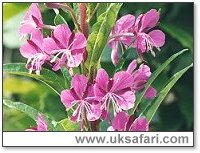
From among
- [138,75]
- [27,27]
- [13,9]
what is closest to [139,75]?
[138,75]

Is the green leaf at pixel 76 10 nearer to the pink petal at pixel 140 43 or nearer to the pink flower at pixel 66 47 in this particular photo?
the pink flower at pixel 66 47

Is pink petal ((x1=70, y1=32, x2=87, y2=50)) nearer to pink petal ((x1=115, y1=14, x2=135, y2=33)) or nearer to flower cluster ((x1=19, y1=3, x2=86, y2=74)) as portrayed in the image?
flower cluster ((x1=19, y1=3, x2=86, y2=74))

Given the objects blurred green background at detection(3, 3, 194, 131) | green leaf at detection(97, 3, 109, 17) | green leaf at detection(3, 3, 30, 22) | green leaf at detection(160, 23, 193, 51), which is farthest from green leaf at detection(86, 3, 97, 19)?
green leaf at detection(3, 3, 30, 22)

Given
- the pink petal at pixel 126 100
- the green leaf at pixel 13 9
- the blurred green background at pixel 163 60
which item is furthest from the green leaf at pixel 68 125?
the green leaf at pixel 13 9

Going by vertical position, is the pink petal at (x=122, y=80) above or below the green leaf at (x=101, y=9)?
below

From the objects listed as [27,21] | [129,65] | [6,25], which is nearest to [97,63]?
[129,65]

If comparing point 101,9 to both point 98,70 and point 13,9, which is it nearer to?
point 98,70
